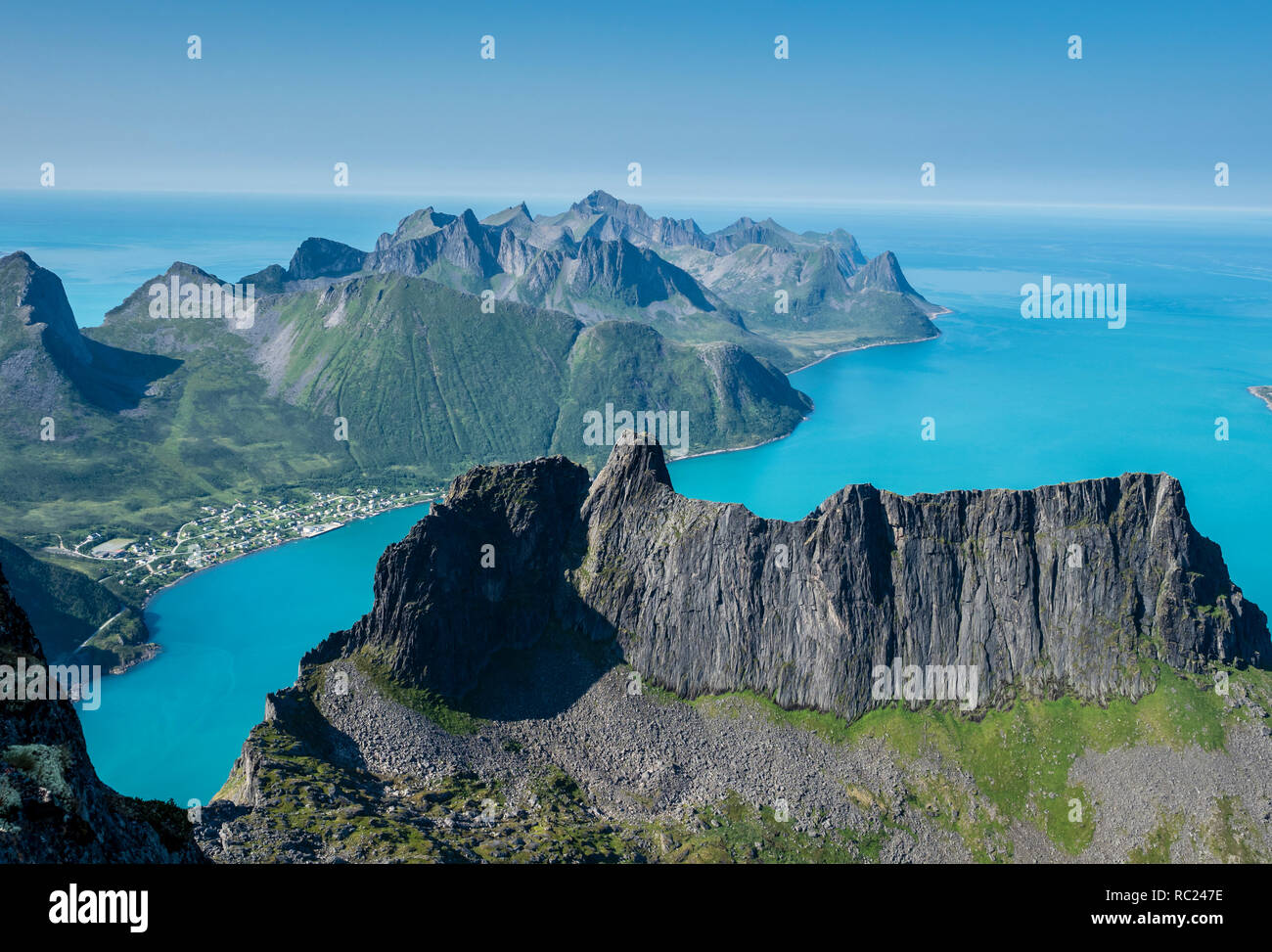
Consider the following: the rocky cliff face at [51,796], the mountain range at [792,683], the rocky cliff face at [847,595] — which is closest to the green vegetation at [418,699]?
the mountain range at [792,683]

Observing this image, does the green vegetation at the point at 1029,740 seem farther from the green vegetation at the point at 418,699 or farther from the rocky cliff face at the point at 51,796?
the rocky cliff face at the point at 51,796

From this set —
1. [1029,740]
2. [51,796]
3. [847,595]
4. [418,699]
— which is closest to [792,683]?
[847,595]

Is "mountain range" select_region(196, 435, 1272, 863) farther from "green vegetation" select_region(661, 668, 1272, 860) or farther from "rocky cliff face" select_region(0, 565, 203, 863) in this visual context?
"rocky cliff face" select_region(0, 565, 203, 863)

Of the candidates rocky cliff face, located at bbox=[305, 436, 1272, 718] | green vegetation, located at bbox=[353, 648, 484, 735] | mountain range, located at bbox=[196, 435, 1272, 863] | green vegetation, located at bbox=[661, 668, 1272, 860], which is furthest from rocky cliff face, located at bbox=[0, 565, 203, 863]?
green vegetation, located at bbox=[661, 668, 1272, 860]

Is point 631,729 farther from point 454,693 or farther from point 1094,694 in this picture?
point 1094,694

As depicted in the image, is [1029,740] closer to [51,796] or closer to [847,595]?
[847,595]
